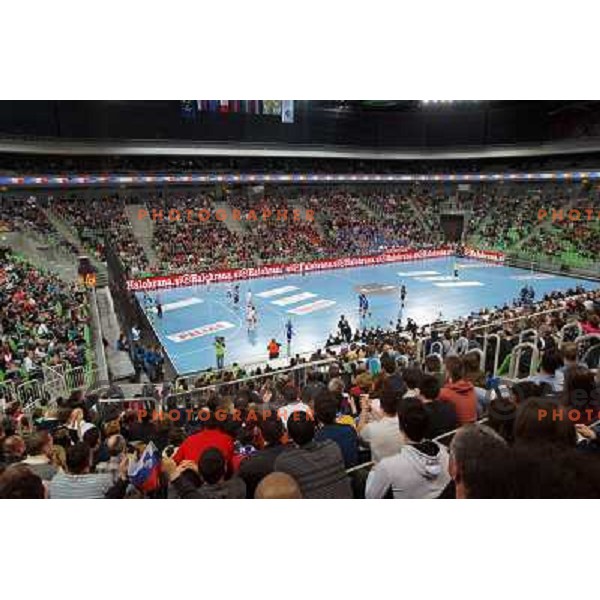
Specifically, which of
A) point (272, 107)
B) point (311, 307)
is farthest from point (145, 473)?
point (272, 107)

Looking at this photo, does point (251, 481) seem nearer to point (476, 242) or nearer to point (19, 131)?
point (19, 131)

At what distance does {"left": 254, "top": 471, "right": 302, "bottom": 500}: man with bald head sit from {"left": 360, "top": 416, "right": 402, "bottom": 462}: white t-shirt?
962mm

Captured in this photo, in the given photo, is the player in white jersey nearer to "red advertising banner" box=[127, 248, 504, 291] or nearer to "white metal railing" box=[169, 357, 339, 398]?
"red advertising banner" box=[127, 248, 504, 291]

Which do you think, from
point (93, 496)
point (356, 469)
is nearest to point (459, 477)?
point (356, 469)

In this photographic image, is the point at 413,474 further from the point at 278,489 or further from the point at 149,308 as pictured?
the point at 149,308

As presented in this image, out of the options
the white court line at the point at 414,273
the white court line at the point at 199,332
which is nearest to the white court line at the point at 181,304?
the white court line at the point at 199,332

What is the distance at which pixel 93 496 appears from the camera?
3.79 metres

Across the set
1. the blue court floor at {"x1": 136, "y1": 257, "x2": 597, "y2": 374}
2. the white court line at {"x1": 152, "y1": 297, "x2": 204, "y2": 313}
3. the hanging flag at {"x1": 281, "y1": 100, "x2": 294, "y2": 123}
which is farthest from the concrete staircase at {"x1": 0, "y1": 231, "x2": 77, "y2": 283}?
the hanging flag at {"x1": 281, "y1": 100, "x2": 294, "y2": 123}

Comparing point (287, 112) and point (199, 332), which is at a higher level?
point (287, 112)

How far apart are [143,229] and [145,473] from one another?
111ft

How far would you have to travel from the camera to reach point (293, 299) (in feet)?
87.5

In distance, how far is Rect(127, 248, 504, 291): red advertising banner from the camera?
29.3 meters

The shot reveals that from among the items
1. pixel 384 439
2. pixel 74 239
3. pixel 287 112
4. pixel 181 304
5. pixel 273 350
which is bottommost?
pixel 181 304

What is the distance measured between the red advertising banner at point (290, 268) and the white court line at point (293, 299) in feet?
20.3
